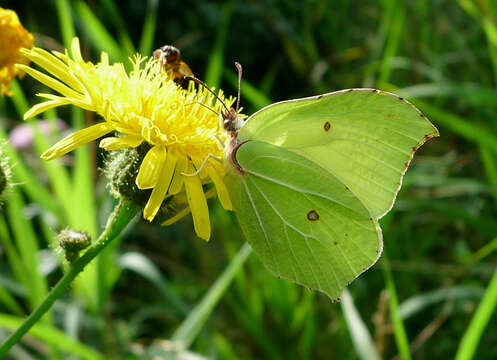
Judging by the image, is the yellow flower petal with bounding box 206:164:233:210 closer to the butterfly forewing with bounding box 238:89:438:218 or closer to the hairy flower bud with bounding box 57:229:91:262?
the butterfly forewing with bounding box 238:89:438:218

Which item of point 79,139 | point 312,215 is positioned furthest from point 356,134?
point 79,139

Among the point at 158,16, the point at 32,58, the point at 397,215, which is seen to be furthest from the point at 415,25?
the point at 32,58

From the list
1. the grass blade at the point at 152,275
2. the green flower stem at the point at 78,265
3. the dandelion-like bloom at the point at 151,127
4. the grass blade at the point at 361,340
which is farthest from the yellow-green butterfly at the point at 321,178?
the grass blade at the point at 152,275

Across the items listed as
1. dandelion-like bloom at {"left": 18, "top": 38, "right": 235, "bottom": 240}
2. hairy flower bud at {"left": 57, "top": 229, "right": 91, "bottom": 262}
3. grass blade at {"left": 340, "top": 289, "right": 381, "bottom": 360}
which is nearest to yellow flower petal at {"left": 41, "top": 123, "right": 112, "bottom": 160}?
dandelion-like bloom at {"left": 18, "top": 38, "right": 235, "bottom": 240}

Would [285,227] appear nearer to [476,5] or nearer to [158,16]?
[476,5]

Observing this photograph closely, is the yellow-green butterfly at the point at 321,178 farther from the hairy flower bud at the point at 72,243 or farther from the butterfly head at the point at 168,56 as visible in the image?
the hairy flower bud at the point at 72,243

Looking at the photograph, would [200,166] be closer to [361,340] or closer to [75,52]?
Answer: [75,52]

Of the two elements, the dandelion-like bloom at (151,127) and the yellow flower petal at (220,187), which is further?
the yellow flower petal at (220,187)
